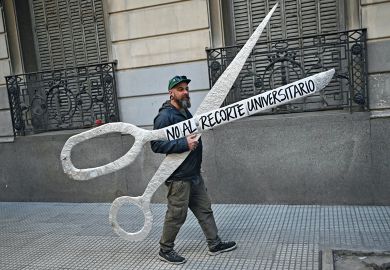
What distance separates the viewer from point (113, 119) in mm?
7363

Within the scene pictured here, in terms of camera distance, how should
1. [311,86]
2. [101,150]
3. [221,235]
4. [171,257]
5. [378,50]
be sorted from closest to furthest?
[311,86] < [171,257] < [221,235] < [378,50] < [101,150]

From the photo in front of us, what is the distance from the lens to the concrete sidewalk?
4.52 m

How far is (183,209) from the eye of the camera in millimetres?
4398

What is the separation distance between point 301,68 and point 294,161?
1.39 metres

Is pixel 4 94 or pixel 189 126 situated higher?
pixel 4 94

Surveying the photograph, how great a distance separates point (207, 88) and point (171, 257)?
3.11 meters

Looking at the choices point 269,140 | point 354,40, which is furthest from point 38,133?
point 354,40

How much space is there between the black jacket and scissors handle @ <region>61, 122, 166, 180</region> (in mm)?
133

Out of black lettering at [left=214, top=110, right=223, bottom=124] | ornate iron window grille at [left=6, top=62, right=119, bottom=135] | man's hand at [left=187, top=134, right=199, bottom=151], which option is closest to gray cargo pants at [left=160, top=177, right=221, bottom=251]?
man's hand at [left=187, top=134, right=199, bottom=151]

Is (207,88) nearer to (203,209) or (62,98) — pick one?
(203,209)

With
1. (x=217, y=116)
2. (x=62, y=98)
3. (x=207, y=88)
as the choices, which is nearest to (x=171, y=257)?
(x=217, y=116)

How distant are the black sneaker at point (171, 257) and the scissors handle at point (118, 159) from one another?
1.15 m

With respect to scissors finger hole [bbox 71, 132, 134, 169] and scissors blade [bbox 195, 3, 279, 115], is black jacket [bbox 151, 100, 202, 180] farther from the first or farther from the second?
scissors finger hole [bbox 71, 132, 134, 169]

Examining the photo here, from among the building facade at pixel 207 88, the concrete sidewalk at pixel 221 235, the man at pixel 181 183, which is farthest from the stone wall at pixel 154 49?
the man at pixel 181 183
